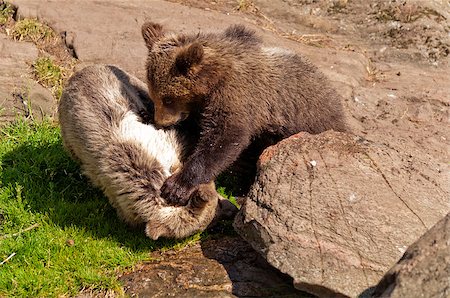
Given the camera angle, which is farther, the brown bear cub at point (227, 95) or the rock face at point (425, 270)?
the brown bear cub at point (227, 95)

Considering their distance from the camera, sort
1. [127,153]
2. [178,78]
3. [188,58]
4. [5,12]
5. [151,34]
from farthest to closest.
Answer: [5,12]
[151,34]
[178,78]
[188,58]
[127,153]

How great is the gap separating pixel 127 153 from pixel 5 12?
5.12 meters

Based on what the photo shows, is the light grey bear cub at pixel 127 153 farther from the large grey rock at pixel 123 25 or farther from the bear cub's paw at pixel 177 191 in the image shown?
the large grey rock at pixel 123 25

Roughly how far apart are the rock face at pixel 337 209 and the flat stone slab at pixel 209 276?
380mm

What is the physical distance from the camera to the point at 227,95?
6500mm

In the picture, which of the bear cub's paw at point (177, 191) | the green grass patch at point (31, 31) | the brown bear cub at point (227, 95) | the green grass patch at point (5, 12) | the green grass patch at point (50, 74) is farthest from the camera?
the green grass patch at point (5, 12)

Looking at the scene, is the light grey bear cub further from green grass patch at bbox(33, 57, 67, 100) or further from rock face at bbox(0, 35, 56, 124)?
green grass patch at bbox(33, 57, 67, 100)

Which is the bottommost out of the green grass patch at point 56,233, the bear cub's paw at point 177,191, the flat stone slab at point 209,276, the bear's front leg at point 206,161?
the green grass patch at point 56,233

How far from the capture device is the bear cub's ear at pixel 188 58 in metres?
6.25

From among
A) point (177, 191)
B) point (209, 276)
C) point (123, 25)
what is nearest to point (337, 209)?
point (209, 276)

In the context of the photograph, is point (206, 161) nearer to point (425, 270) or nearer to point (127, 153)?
point (127, 153)

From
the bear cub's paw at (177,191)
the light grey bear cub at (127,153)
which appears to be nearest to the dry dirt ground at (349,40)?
the light grey bear cub at (127,153)

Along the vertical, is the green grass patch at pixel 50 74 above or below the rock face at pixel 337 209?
below

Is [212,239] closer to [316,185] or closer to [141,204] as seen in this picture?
[141,204]
